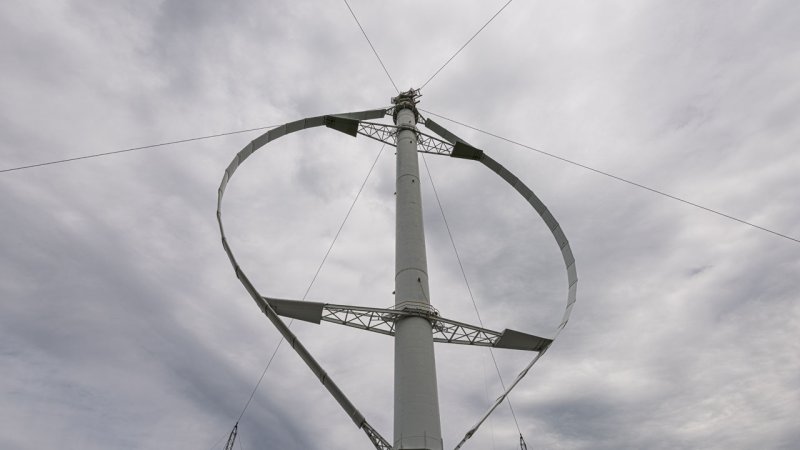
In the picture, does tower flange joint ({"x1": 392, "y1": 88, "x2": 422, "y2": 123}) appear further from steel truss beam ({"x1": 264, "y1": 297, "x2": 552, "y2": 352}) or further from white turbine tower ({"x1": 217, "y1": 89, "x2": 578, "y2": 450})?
steel truss beam ({"x1": 264, "y1": 297, "x2": 552, "y2": 352})

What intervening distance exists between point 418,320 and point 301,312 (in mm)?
5850

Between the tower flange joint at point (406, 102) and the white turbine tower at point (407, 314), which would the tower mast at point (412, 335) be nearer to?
the white turbine tower at point (407, 314)

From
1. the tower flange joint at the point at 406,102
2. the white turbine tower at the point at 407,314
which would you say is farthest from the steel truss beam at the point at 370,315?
the tower flange joint at the point at 406,102

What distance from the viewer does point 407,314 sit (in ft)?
75.7

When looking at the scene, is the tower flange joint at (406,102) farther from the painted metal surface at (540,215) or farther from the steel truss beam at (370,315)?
the steel truss beam at (370,315)

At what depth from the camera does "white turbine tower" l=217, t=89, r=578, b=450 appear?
20.6 m

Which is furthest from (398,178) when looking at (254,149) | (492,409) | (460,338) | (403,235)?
(492,409)

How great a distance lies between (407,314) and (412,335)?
1.11m

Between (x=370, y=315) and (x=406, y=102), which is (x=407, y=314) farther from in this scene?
(x=406, y=102)

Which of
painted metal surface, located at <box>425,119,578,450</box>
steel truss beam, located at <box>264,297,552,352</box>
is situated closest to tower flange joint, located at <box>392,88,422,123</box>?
painted metal surface, located at <box>425,119,578,450</box>

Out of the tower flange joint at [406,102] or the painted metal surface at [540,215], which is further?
the tower flange joint at [406,102]

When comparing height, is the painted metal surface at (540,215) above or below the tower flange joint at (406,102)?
below

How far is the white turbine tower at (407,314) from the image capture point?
20594mm

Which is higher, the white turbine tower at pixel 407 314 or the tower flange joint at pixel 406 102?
the tower flange joint at pixel 406 102
